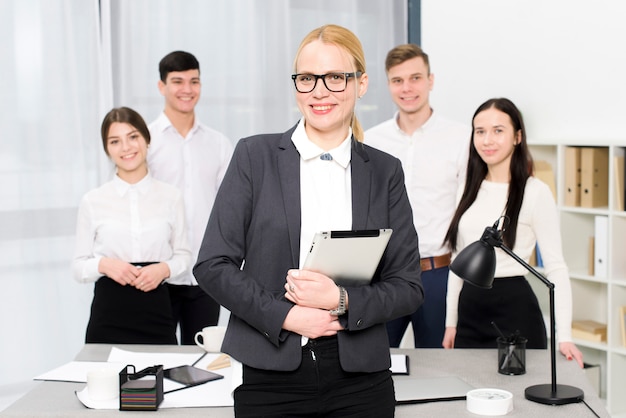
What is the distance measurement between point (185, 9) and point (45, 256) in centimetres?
155

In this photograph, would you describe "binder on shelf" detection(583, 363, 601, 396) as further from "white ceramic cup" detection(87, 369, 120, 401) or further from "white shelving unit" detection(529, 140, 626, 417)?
"white ceramic cup" detection(87, 369, 120, 401)

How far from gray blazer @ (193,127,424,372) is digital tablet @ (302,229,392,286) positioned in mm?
42

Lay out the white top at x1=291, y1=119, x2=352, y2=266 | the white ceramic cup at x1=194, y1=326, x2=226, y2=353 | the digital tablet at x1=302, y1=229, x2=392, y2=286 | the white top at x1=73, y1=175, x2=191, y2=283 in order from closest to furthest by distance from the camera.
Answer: the digital tablet at x1=302, y1=229, x2=392, y2=286 → the white top at x1=291, y1=119, x2=352, y2=266 → the white ceramic cup at x1=194, y1=326, x2=226, y2=353 → the white top at x1=73, y1=175, x2=191, y2=283

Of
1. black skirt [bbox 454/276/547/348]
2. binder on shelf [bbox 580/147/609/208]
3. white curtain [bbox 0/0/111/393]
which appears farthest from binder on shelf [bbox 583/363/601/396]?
white curtain [bbox 0/0/111/393]

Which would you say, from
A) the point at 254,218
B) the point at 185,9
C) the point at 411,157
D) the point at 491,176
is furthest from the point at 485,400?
the point at 185,9

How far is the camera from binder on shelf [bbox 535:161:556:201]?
14.5 ft

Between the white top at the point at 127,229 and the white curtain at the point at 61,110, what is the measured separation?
1100 mm

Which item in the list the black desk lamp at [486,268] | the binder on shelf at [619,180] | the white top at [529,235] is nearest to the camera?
the black desk lamp at [486,268]

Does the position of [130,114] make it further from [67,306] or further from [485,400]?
[485,400]

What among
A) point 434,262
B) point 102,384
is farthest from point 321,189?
point 434,262

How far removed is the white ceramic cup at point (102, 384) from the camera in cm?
214

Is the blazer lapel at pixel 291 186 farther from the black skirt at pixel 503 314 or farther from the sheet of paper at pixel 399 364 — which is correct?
the black skirt at pixel 503 314

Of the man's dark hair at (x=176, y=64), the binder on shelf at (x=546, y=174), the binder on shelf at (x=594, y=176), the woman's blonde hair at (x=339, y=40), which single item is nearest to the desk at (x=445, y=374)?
the woman's blonde hair at (x=339, y=40)

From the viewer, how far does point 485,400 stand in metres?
2.06
